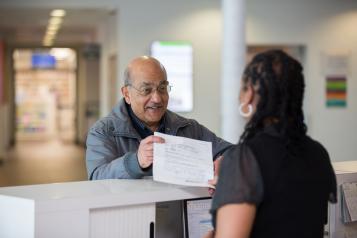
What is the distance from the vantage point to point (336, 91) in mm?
8484

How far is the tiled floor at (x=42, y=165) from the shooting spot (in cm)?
913

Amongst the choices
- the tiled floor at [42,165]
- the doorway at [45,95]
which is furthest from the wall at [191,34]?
the doorway at [45,95]

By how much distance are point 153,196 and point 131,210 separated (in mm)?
88

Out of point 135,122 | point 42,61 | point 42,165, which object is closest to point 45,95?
point 42,61

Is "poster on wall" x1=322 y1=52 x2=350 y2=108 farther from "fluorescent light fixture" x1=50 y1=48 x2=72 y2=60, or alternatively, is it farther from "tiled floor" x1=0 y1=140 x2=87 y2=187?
"fluorescent light fixture" x1=50 y1=48 x2=72 y2=60

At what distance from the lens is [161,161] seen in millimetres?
1903

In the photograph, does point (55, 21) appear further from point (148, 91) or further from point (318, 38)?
point (148, 91)

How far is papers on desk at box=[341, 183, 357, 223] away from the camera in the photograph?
7.43ft

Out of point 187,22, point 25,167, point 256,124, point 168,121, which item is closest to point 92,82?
point 25,167

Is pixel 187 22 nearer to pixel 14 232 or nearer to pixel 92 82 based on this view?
pixel 14 232

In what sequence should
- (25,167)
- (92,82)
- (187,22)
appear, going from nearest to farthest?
(187,22) < (25,167) < (92,82)

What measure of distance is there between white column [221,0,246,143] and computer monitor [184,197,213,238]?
4647 mm

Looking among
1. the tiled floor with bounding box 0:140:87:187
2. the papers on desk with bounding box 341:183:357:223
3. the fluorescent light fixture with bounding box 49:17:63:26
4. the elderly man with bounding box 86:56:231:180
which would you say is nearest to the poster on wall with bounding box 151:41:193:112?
the tiled floor with bounding box 0:140:87:187

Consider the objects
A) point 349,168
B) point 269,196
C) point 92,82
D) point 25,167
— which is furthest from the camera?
point 92,82
